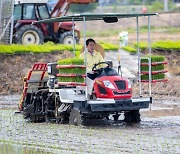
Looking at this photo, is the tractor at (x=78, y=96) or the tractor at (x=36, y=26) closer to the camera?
the tractor at (x=78, y=96)

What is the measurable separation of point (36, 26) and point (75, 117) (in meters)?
18.9

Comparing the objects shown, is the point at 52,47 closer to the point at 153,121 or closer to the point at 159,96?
the point at 159,96

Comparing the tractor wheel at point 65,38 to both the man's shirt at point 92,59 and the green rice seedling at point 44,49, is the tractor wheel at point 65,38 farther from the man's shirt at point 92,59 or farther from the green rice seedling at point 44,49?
the man's shirt at point 92,59

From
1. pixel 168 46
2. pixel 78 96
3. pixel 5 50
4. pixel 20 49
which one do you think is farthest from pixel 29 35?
pixel 78 96

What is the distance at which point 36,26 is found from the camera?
36656mm

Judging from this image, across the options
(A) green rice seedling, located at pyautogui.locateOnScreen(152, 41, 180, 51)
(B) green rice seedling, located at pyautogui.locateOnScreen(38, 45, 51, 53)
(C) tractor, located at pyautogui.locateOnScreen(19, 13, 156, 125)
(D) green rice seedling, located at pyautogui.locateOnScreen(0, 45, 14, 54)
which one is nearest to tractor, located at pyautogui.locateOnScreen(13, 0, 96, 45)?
(B) green rice seedling, located at pyautogui.locateOnScreen(38, 45, 51, 53)

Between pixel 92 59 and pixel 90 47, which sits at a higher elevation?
pixel 90 47

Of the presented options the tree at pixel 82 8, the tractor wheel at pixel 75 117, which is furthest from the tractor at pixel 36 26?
the tree at pixel 82 8

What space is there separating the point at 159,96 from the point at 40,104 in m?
6.44

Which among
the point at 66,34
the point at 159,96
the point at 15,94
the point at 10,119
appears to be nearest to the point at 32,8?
the point at 66,34

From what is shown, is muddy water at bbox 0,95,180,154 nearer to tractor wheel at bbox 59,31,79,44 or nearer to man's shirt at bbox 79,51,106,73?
man's shirt at bbox 79,51,106,73

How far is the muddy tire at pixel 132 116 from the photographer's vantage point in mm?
18766

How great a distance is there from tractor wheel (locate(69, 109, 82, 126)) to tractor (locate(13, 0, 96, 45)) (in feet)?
56.8

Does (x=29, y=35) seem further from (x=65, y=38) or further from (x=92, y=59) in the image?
(x=92, y=59)
